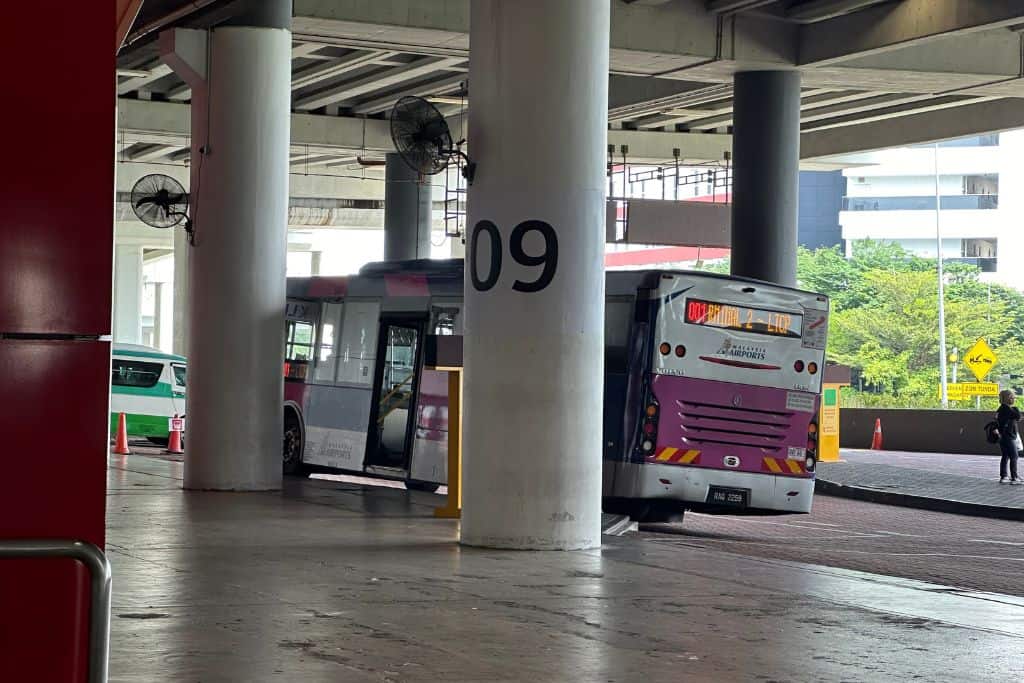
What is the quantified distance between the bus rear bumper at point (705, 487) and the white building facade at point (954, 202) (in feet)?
300

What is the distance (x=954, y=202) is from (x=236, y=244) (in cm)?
10475

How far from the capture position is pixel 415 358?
840 inches

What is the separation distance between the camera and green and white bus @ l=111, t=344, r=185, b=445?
36.9 meters

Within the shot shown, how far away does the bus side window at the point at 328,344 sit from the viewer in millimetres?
23312

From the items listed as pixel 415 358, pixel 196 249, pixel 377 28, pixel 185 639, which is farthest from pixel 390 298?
pixel 185 639

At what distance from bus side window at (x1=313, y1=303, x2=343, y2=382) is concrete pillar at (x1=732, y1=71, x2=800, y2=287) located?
24.4 ft

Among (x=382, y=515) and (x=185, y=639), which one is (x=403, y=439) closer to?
(x=382, y=515)

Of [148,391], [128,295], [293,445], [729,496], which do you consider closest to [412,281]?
[293,445]

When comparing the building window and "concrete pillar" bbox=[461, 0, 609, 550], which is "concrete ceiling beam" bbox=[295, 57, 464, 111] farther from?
the building window

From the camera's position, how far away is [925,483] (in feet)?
87.9

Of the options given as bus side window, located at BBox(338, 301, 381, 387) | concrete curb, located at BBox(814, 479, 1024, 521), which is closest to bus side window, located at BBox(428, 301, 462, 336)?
bus side window, located at BBox(338, 301, 381, 387)

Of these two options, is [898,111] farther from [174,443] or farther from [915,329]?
[915,329]

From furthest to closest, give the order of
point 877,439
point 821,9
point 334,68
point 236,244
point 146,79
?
point 877,439, point 146,79, point 334,68, point 821,9, point 236,244

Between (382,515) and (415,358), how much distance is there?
4658 millimetres
